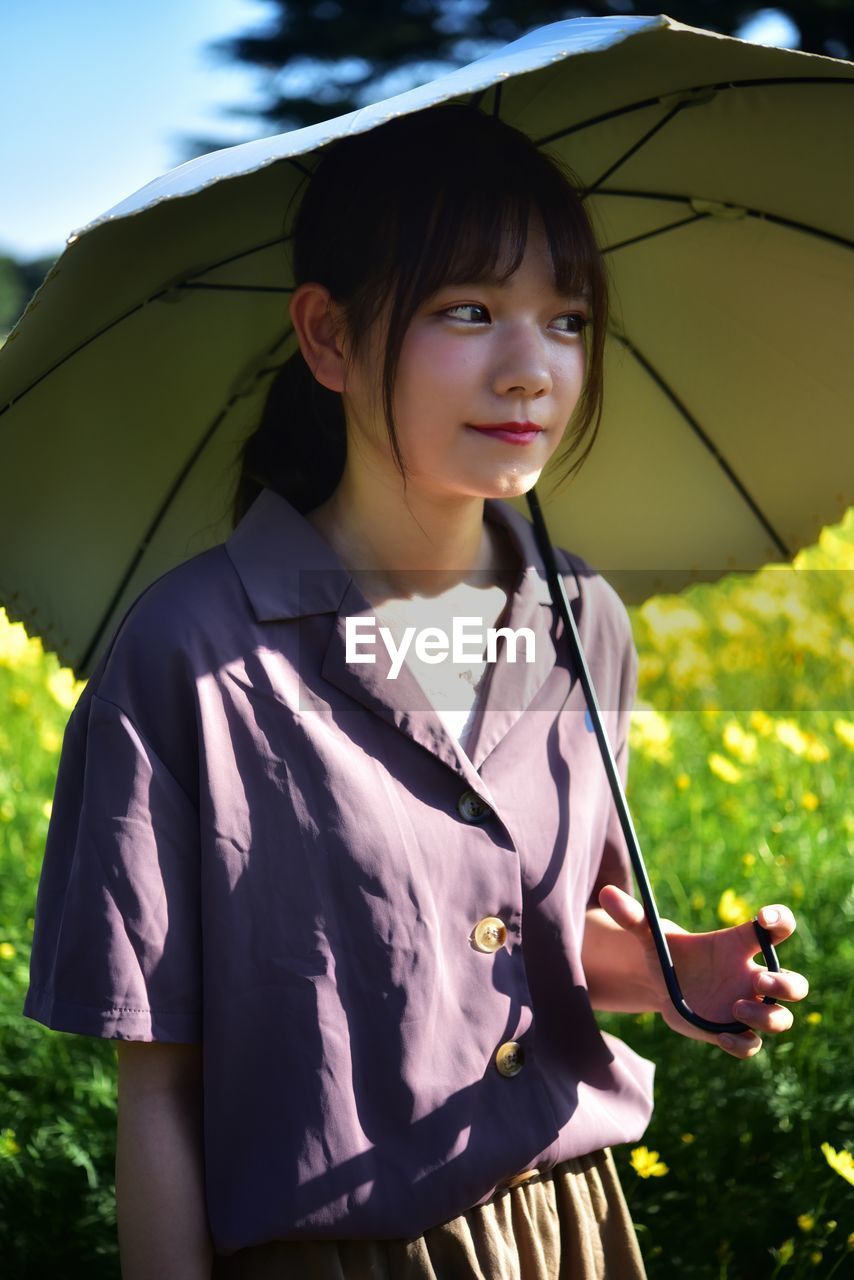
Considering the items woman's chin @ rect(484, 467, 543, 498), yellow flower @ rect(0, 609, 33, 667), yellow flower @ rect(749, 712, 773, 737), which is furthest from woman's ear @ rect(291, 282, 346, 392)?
yellow flower @ rect(0, 609, 33, 667)

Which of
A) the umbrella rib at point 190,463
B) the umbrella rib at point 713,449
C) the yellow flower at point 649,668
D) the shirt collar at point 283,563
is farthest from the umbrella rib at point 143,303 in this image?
the yellow flower at point 649,668

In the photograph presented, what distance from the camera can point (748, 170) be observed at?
1.49 meters

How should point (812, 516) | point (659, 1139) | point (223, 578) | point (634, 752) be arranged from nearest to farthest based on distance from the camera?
point (223, 578) < point (812, 516) < point (659, 1139) < point (634, 752)

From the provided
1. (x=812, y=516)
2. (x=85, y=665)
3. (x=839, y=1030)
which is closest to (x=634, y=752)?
(x=839, y=1030)

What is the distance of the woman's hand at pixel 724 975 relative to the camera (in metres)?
1.36

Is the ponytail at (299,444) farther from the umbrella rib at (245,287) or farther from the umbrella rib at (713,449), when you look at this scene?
the umbrella rib at (713,449)

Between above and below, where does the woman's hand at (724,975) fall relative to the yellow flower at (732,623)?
above

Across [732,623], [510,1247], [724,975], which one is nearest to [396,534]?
[724,975]

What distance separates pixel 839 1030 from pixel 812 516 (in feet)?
3.14

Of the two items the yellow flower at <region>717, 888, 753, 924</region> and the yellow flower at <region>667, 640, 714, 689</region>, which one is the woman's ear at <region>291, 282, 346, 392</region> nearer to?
the yellow flower at <region>717, 888, 753, 924</region>

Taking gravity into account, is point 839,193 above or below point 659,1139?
above

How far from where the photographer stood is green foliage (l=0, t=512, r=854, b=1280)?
2.06 meters

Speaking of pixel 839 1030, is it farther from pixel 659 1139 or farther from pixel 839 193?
pixel 839 193

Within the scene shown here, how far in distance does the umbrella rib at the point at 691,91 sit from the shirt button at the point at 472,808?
0.72m
